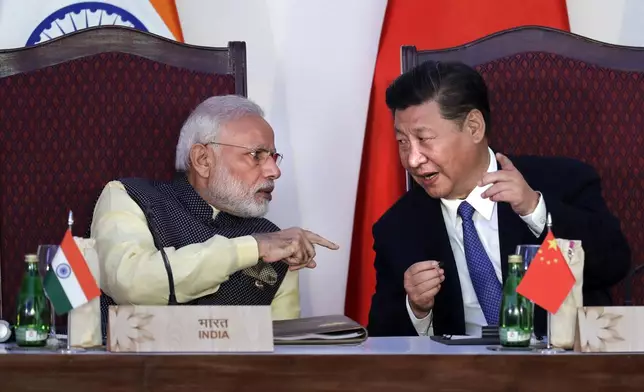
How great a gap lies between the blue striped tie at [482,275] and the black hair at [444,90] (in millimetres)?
327

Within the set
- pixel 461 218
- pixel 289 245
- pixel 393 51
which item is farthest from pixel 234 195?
pixel 393 51

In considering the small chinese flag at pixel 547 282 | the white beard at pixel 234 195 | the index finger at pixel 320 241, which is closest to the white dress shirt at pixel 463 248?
the index finger at pixel 320 241

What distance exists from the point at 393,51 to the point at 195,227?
3.17 ft

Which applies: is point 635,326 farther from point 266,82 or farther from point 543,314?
point 266,82

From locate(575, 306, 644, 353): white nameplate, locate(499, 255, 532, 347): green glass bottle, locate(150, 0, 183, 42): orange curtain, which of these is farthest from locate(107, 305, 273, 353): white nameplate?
locate(150, 0, 183, 42): orange curtain

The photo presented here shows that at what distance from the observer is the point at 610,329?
1646 millimetres

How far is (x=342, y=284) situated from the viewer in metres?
3.57

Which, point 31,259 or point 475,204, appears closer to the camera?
point 31,259

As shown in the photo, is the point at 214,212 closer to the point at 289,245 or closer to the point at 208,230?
the point at 208,230

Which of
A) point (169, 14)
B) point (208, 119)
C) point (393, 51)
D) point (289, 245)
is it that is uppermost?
point (169, 14)

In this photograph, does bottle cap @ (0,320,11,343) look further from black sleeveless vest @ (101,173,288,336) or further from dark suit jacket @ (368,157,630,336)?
dark suit jacket @ (368,157,630,336)

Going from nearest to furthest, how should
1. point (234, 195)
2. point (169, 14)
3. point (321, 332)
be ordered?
point (321, 332) < point (234, 195) < point (169, 14)

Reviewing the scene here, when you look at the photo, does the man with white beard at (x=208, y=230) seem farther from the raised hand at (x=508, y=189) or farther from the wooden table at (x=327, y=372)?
the wooden table at (x=327, y=372)

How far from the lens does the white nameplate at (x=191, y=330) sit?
1629mm
